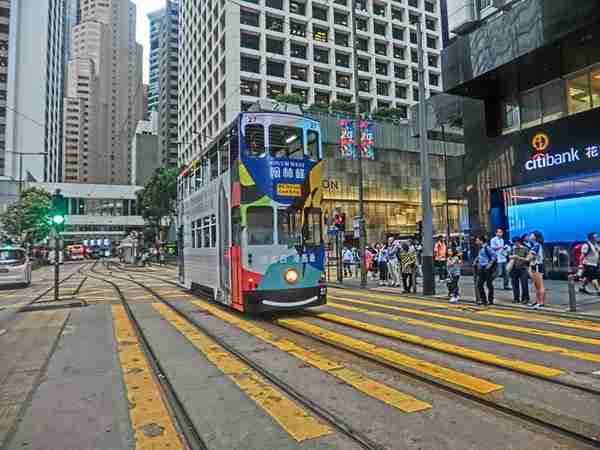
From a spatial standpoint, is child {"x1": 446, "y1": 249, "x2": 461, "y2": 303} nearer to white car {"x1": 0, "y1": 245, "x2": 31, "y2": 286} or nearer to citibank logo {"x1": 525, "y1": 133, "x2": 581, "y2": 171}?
citibank logo {"x1": 525, "y1": 133, "x2": 581, "y2": 171}

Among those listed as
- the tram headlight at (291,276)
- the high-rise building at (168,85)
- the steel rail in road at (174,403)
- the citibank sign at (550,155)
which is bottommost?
the steel rail in road at (174,403)

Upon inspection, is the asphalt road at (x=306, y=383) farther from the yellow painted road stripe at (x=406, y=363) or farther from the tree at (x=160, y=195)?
the tree at (x=160, y=195)

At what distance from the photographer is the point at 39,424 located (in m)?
4.14

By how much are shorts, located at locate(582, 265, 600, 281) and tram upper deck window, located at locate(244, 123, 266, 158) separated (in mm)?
9070

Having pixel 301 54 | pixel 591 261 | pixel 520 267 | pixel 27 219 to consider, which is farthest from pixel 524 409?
pixel 301 54

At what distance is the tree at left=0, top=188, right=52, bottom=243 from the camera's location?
44.0 m

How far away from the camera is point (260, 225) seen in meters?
9.25

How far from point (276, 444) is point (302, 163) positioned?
680 cm

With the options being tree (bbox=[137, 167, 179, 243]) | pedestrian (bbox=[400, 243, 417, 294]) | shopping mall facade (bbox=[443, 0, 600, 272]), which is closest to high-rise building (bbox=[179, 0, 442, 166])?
tree (bbox=[137, 167, 179, 243])

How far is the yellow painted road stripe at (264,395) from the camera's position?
12.7 ft

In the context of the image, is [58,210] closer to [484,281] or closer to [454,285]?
[454,285]

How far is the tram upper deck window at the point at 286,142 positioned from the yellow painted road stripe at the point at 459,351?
3.65 metres

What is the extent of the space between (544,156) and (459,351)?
13.2 metres

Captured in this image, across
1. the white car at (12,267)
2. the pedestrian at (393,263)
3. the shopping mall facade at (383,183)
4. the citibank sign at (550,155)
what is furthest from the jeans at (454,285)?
the shopping mall facade at (383,183)
